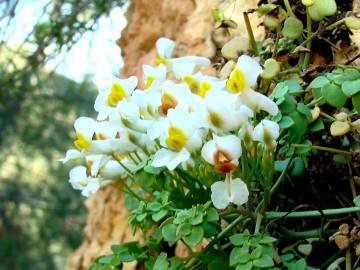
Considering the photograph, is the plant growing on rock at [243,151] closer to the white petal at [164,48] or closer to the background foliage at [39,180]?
the white petal at [164,48]

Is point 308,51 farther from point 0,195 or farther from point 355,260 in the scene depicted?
point 0,195

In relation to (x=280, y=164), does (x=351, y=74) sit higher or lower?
higher

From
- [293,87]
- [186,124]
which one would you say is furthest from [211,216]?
[293,87]

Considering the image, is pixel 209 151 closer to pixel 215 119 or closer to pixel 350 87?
pixel 215 119

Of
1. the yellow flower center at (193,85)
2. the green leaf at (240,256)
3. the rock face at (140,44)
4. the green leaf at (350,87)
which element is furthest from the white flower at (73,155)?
the rock face at (140,44)

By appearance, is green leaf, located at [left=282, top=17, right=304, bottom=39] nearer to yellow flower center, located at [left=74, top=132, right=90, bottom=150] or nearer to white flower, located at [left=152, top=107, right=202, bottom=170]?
white flower, located at [left=152, top=107, right=202, bottom=170]

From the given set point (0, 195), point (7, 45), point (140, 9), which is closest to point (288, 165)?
point (140, 9)
